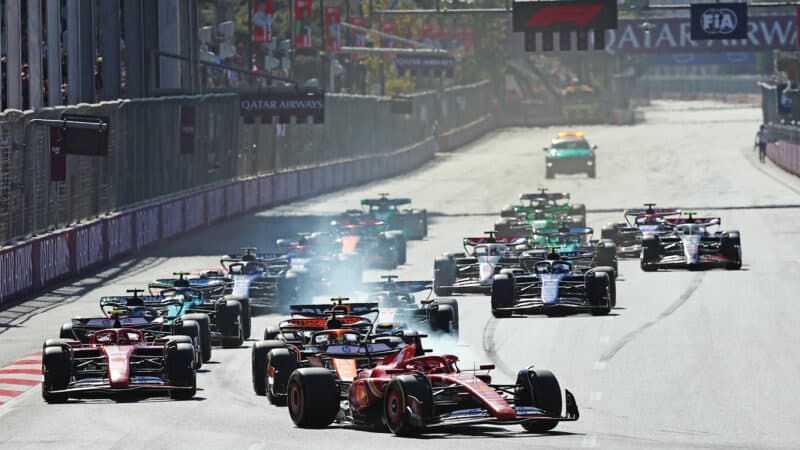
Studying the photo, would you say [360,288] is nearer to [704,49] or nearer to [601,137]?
[704,49]

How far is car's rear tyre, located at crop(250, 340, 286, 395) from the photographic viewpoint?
20.5m

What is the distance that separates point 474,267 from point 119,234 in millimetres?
12228

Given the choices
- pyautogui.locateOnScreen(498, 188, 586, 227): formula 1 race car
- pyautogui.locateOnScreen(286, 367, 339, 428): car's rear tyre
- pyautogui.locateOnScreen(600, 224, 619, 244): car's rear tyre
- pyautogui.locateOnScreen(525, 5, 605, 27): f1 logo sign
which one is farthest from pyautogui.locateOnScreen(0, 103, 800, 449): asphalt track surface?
pyautogui.locateOnScreen(525, 5, 605, 27): f1 logo sign

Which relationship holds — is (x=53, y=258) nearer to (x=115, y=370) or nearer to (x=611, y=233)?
(x=611, y=233)

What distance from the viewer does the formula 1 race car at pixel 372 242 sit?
1487 inches

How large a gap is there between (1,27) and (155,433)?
34.8 metres

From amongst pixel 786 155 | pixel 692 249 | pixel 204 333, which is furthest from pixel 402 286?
pixel 786 155

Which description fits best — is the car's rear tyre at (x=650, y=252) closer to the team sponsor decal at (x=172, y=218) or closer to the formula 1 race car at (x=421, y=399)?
the team sponsor decal at (x=172, y=218)

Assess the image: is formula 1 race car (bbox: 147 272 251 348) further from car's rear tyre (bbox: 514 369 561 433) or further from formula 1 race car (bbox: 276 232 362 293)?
car's rear tyre (bbox: 514 369 561 433)

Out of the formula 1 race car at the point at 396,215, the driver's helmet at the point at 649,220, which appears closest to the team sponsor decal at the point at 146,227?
the formula 1 race car at the point at 396,215

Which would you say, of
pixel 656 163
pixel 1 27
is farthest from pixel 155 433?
pixel 656 163

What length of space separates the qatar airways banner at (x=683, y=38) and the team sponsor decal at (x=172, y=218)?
36279mm

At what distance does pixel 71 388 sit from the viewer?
66.7ft

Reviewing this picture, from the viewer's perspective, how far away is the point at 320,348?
66.4 ft
